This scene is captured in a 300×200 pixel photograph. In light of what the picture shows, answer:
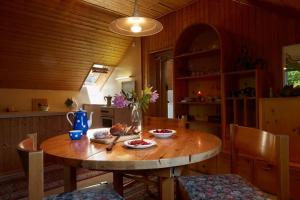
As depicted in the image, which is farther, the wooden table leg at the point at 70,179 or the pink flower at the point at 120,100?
the pink flower at the point at 120,100

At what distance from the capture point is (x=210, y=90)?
140 inches

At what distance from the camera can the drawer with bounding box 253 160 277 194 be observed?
92.6 inches

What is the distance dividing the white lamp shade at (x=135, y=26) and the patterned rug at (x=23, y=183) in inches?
81.2

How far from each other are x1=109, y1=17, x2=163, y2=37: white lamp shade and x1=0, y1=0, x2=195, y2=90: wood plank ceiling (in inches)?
58.7

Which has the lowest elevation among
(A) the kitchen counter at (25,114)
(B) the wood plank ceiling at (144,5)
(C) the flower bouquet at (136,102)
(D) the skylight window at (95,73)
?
(A) the kitchen counter at (25,114)

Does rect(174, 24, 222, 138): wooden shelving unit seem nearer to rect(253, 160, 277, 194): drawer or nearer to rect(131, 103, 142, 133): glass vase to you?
rect(253, 160, 277, 194): drawer

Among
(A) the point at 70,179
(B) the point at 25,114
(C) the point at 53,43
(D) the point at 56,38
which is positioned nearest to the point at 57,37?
(D) the point at 56,38

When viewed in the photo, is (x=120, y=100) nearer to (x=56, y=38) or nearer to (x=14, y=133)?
(x=14, y=133)

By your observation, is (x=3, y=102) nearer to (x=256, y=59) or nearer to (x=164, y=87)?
(x=164, y=87)

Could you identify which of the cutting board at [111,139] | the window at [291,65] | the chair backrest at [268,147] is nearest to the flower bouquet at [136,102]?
the cutting board at [111,139]

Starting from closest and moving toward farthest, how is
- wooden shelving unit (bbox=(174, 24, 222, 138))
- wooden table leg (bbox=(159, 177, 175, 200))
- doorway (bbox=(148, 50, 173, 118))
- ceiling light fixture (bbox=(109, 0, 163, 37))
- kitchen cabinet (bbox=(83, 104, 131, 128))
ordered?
wooden table leg (bbox=(159, 177, 175, 200)) < ceiling light fixture (bbox=(109, 0, 163, 37)) < wooden shelving unit (bbox=(174, 24, 222, 138)) < kitchen cabinet (bbox=(83, 104, 131, 128)) < doorway (bbox=(148, 50, 173, 118))

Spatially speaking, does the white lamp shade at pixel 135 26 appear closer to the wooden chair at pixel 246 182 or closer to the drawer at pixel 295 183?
the wooden chair at pixel 246 182

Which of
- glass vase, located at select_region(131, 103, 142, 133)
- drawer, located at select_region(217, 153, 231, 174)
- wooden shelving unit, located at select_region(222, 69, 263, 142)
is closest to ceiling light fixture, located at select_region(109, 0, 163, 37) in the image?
glass vase, located at select_region(131, 103, 142, 133)

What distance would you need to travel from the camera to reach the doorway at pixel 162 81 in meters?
4.45
